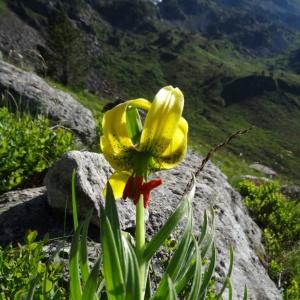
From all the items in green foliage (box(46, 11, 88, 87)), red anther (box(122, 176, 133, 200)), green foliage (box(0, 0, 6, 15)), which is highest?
red anther (box(122, 176, 133, 200))

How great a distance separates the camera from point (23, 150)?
5516mm

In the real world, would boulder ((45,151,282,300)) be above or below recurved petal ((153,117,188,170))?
below

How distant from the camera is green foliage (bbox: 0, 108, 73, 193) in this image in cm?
531

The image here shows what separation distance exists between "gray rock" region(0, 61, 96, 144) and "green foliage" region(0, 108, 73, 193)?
312cm

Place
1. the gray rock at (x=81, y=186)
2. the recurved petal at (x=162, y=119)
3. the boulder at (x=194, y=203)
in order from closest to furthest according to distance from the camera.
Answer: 1. the recurved petal at (x=162, y=119)
2. the gray rock at (x=81, y=186)
3. the boulder at (x=194, y=203)

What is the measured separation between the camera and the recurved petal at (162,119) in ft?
6.67

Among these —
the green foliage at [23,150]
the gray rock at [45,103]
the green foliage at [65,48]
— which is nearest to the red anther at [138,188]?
the green foliage at [23,150]

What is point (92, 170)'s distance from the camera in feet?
15.3

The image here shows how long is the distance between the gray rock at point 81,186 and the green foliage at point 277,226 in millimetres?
3333

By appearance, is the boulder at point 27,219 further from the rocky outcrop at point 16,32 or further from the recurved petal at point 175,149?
the rocky outcrop at point 16,32

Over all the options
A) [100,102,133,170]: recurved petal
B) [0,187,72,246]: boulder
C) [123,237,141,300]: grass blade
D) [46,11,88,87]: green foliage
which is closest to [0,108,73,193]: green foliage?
[0,187,72,246]: boulder

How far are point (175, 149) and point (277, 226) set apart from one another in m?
6.89

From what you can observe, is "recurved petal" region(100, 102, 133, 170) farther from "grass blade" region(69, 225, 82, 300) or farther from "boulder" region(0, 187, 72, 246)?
"boulder" region(0, 187, 72, 246)

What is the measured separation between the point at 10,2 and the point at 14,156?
693 feet
